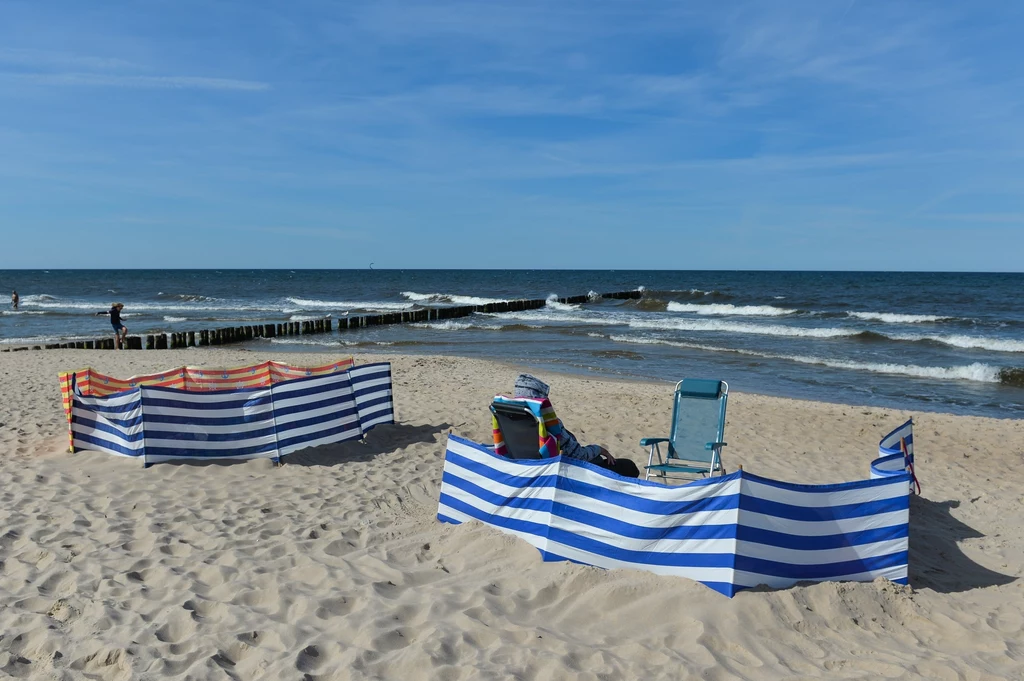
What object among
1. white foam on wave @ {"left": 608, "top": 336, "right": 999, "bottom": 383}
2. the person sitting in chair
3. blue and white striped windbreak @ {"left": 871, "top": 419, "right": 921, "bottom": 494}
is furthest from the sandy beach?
white foam on wave @ {"left": 608, "top": 336, "right": 999, "bottom": 383}

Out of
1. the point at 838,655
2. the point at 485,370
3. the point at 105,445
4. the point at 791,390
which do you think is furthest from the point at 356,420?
the point at 791,390

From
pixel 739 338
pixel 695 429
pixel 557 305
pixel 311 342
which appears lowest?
pixel 311 342

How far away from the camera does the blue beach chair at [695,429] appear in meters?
7.70

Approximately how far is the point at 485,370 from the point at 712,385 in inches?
401

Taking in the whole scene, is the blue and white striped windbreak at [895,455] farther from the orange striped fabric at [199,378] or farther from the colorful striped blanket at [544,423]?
the orange striped fabric at [199,378]

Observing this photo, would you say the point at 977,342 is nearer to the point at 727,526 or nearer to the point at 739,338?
the point at 739,338

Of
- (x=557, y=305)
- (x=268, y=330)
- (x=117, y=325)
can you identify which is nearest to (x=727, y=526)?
(x=117, y=325)

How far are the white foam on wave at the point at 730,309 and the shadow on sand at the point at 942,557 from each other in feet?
111

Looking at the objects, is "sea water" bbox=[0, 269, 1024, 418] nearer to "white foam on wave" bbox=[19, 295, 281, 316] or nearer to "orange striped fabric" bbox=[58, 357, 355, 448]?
"white foam on wave" bbox=[19, 295, 281, 316]

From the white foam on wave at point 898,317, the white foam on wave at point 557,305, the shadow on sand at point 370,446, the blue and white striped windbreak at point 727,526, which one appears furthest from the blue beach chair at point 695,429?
the white foam on wave at point 557,305

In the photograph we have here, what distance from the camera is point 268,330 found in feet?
96.0

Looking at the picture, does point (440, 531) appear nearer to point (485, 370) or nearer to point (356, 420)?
point (356, 420)

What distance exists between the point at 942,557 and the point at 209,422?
702cm

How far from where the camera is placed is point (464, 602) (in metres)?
4.72
